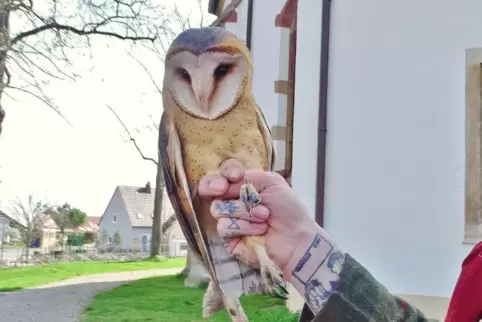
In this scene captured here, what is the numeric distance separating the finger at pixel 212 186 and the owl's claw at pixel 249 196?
0.11 ft

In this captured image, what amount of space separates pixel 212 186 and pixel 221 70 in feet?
0.74

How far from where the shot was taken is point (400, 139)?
15.5 feet

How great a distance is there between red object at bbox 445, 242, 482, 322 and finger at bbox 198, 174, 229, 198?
548 mm

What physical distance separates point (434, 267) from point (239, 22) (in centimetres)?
484

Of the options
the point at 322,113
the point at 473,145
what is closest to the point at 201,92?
the point at 473,145

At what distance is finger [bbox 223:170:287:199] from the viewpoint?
1.03 m

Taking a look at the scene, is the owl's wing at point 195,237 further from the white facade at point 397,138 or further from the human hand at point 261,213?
the white facade at point 397,138

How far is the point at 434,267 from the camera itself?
4473mm

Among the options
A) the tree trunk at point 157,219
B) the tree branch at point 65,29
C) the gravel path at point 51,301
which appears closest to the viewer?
the tree branch at point 65,29

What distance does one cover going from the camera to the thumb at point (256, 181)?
103 centimetres

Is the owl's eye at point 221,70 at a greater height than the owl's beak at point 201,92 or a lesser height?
greater

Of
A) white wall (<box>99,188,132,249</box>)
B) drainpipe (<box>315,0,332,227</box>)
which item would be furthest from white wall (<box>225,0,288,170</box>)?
white wall (<box>99,188,132,249</box>)

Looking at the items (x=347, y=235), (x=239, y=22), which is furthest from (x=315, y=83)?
(x=239, y=22)

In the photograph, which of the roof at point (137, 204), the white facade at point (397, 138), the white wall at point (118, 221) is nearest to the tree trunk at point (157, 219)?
the white facade at point (397, 138)
